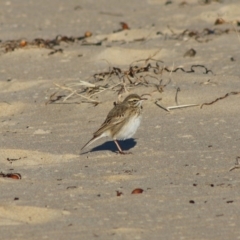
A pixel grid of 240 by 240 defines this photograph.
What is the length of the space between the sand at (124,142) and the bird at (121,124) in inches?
5.9

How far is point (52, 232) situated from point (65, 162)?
96.6 inches

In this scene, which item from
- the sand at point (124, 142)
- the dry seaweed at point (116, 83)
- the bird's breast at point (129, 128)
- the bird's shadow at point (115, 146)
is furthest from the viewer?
the dry seaweed at point (116, 83)

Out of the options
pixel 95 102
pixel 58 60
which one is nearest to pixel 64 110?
pixel 95 102

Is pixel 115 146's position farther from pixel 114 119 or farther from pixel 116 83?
pixel 116 83

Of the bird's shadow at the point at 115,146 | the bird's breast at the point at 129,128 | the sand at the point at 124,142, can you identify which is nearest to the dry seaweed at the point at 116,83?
the sand at the point at 124,142

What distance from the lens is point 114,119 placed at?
9.77m

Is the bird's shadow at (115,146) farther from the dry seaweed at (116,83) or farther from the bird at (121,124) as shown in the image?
the dry seaweed at (116,83)

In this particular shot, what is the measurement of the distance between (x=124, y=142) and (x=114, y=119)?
41 cm

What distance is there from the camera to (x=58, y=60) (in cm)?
1393

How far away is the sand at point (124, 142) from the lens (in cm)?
713

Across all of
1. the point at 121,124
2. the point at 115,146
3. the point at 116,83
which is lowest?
the point at 116,83

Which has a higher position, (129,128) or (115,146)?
(129,128)

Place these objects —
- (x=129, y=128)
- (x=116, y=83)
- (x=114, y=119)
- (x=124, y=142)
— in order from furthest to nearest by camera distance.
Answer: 1. (x=116, y=83)
2. (x=124, y=142)
3. (x=114, y=119)
4. (x=129, y=128)

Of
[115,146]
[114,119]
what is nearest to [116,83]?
[115,146]
